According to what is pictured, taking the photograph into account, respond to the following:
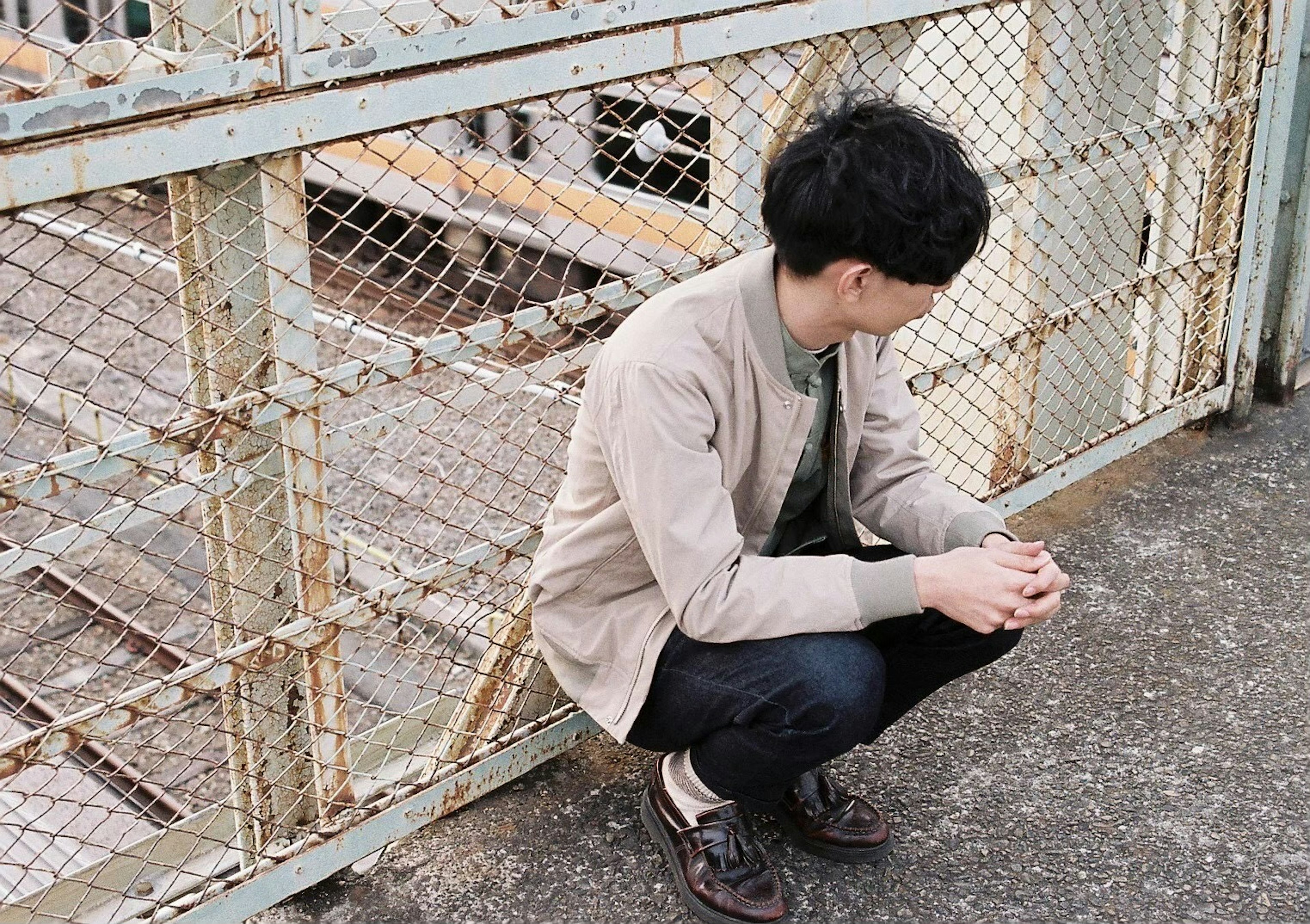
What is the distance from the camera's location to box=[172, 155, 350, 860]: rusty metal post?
6.48ft

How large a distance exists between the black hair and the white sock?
86 cm

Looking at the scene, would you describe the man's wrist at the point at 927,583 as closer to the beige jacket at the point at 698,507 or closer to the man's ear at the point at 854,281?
the beige jacket at the point at 698,507

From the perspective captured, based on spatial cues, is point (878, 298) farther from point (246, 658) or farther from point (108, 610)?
point (108, 610)

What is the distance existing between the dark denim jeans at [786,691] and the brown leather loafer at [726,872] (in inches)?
2.8

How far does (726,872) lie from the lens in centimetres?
231

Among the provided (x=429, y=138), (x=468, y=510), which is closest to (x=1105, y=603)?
(x=468, y=510)

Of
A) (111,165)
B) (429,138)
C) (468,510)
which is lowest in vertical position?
(468,510)

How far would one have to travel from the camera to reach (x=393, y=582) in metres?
2.29

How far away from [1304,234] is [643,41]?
2496mm

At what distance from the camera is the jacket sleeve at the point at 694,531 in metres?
2.01

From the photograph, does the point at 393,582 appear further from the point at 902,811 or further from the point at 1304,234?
the point at 1304,234

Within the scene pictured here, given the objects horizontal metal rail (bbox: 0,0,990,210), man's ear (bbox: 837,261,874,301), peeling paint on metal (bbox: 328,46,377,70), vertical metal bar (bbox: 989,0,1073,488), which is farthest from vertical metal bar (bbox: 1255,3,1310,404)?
peeling paint on metal (bbox: 328,46,377,70)

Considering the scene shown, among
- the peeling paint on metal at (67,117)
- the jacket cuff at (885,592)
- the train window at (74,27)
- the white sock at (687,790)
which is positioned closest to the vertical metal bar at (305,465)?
the peeling paint on metal at (67,117)

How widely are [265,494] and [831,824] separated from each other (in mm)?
1115
